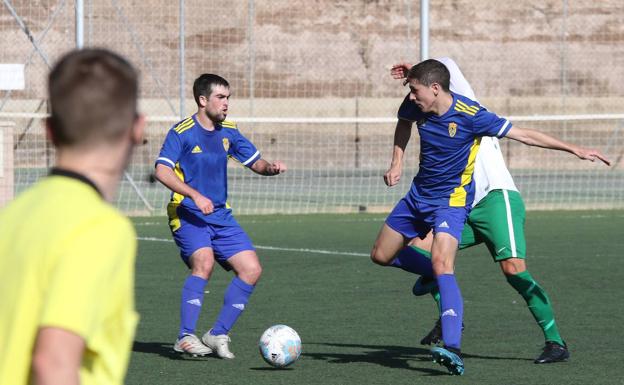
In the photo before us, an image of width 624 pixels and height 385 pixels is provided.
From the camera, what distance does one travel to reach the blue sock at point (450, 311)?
7051 millimetres

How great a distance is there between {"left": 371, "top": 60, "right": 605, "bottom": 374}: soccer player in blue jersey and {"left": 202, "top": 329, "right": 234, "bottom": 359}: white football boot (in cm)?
103

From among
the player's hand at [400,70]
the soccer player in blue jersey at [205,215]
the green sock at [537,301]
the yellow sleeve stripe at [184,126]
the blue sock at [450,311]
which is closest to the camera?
the blue sock at [450,311]

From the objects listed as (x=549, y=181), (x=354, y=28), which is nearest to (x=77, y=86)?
(x=549, y=181)

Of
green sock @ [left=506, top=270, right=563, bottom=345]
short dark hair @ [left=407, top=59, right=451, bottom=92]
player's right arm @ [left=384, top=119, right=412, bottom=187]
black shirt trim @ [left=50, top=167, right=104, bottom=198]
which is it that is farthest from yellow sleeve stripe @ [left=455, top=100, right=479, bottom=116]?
black shirt trim @ [left=50, top=167, right=104, bottom=198]

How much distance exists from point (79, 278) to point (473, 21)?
120 feet

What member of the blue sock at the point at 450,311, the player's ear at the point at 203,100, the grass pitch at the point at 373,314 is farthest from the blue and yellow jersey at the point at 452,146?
the player's ear at the point at 203,100

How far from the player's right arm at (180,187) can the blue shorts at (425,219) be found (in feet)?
3.53

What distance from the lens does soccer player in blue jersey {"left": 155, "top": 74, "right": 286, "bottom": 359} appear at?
7762 millimetres

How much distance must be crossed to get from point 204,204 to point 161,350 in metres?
1.06

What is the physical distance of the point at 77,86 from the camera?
8.19 feet

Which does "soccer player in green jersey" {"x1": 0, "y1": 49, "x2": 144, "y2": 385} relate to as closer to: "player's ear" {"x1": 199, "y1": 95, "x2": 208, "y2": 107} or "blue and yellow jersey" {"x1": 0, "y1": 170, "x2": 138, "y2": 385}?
"blue and yellow jersey" {"x1": 0, "y1": 170, "x2": 138, "y2": 385}

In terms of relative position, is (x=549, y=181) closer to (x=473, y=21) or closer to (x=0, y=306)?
(x=473, y=21)

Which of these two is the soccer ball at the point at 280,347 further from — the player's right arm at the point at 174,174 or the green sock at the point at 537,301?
the green sock at the point at 537,301

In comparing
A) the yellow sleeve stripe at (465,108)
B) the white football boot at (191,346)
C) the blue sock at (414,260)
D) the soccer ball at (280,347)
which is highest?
the yellow sleeve stripe at (465,108)
